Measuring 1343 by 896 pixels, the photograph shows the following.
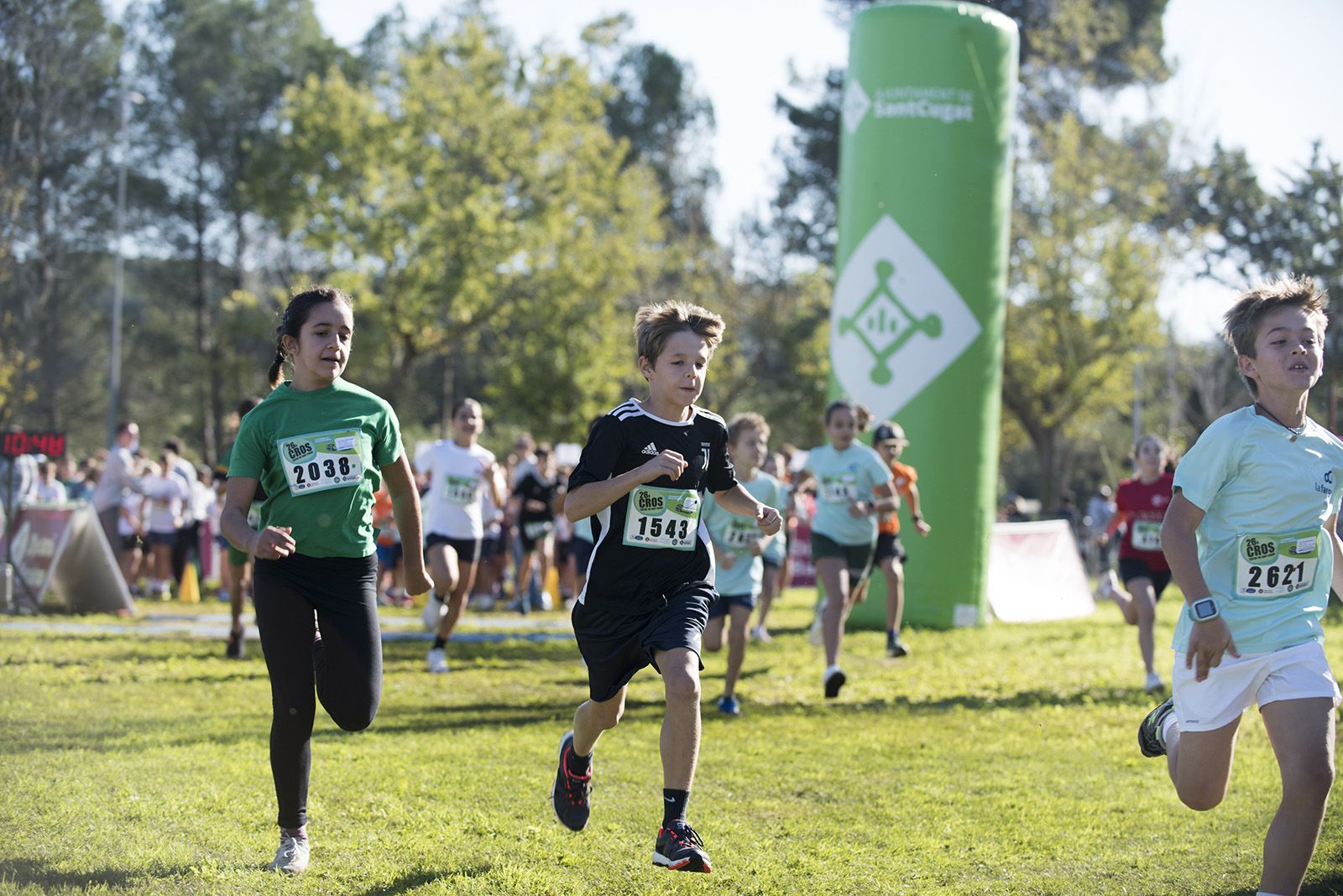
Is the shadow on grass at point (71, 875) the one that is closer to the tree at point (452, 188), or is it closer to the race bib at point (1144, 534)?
the race bib at point (1144, 534)

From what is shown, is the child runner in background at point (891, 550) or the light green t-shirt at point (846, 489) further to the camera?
the child runner in background at point (891, 550)

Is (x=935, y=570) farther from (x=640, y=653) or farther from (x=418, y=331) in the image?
(x=418, y=331)

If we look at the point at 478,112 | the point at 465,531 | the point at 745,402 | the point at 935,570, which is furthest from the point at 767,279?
the point at 465,531

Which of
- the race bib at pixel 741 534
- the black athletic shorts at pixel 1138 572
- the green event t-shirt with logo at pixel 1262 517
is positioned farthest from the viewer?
the black athletic shorts at pixel 1138 572

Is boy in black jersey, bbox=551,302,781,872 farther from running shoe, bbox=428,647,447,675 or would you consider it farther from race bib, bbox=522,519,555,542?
race bib, bbox=522,519,555,542

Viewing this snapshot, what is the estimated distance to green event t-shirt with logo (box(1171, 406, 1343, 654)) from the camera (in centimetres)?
440

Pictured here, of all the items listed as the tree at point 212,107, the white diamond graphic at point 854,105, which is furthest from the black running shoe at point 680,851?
the tree at point 212,107

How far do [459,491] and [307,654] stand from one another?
5.86 metres

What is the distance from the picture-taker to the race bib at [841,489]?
10.5 m

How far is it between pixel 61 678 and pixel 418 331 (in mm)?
21579

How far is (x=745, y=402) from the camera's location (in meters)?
43.0

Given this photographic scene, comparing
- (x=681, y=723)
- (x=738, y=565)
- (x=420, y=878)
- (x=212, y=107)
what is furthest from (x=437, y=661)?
(x=212, y=107)

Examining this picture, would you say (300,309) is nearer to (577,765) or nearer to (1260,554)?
(577,765)

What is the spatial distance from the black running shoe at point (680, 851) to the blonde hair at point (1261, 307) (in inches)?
97.1
